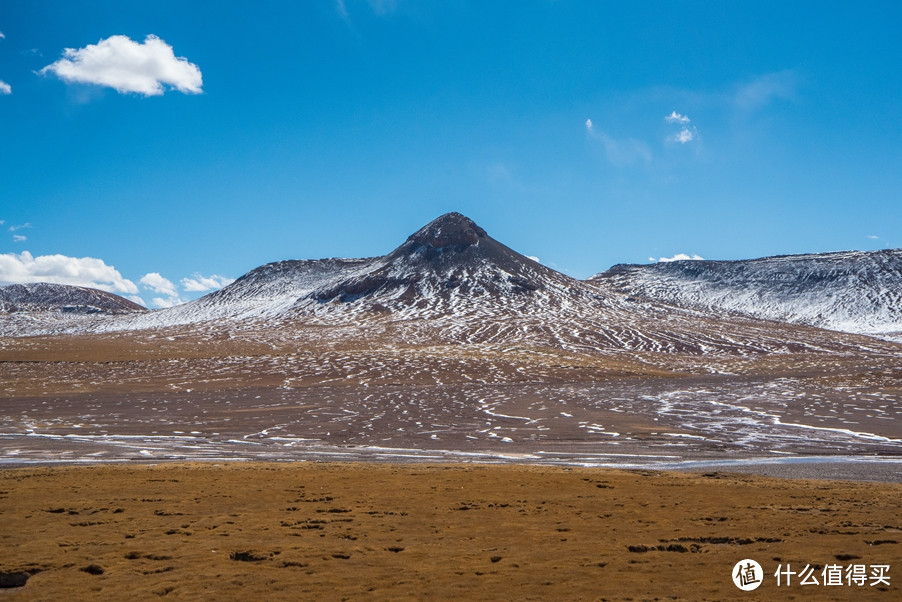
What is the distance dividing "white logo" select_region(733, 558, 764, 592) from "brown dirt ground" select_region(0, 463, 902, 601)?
0.45 ft

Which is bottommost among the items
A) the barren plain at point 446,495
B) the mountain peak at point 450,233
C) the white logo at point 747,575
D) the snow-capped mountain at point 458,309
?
the barren plain at point 446,495

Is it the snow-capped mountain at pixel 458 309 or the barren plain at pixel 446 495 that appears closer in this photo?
the barren plain at pixel 446 495

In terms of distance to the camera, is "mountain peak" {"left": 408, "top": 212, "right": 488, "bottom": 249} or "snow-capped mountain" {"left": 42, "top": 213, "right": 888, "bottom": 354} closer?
"snow-capped mountain" {"left": 42, "top": 213, "right": 888, "bottom": 354}

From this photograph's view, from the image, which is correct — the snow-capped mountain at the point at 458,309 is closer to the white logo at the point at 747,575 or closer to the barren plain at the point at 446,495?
the barren plain at the point at 446,495

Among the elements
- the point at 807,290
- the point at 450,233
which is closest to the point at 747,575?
the point at 450,233

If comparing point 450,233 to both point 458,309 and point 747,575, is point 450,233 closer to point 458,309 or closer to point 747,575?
point 458,309

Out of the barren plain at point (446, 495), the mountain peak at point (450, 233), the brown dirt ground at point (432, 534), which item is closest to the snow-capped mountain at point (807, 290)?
the mountain peak at point (450, 233)

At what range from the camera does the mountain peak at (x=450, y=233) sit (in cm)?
18250

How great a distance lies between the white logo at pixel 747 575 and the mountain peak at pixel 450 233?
173 m

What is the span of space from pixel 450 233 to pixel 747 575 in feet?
584

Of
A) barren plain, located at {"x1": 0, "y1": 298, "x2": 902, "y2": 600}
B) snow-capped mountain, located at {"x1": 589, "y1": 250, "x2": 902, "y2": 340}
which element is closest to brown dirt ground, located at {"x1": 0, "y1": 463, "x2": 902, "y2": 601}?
barren plain, located at {"x1": 0, "y1": 298, "x2": 902, "y2": 600}

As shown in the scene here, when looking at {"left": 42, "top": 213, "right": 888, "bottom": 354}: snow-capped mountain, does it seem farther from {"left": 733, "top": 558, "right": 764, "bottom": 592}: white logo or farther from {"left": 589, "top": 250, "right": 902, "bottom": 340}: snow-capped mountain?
{"left": 733, "top": 558, "right": 764, "bottom": 592}: white logo

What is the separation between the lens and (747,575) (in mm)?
8977

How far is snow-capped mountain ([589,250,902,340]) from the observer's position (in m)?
153
